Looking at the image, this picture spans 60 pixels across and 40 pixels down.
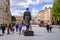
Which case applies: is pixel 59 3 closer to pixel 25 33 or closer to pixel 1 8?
pixel 1 8

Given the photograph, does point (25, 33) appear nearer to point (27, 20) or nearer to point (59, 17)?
point (27, 20)

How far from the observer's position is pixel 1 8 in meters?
80.6

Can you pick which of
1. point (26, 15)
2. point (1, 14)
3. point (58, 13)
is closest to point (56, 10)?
point (58, 13)

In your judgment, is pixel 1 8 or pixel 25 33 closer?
pixel 25 33

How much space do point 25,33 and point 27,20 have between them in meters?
1.57

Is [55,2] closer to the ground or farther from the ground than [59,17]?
farther from the ground

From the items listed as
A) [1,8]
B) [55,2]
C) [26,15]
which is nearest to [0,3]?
[1,8]

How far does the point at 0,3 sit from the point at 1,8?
1.95 metres

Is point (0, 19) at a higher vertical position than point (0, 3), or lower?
lower

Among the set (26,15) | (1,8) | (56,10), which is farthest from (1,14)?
(26,15)

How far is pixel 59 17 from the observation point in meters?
78.7

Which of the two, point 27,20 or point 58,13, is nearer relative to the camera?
point 27,20

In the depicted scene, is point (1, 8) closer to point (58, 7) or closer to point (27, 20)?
point (58, 7)

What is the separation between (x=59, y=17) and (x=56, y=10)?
341 centimetres
